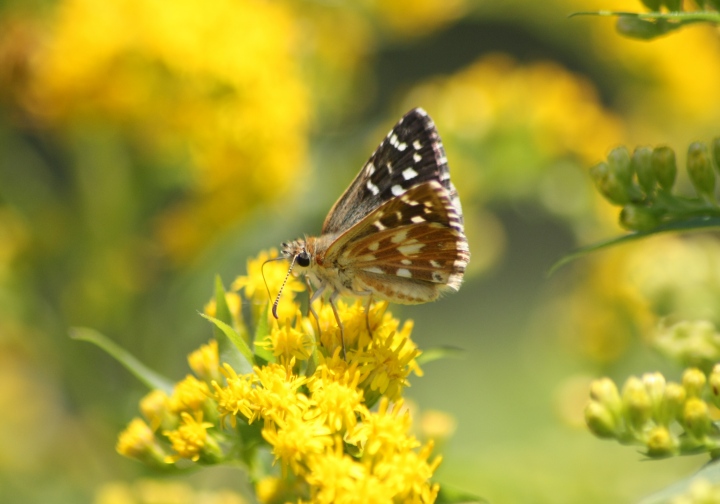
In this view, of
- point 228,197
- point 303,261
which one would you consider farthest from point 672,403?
point 228,197

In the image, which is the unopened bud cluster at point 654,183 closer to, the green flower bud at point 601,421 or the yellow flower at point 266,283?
the green flower bud at point 601,421

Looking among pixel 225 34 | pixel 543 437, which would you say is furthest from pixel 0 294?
pixel 543 437

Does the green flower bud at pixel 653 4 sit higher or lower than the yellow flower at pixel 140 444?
higher

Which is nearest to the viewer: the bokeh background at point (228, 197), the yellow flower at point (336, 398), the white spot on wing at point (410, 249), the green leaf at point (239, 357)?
the yellow flower at point (336, 398)

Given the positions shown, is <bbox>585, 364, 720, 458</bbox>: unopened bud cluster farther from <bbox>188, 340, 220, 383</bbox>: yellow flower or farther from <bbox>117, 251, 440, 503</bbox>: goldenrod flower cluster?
<bbox>188, 340, 220, 383</bbox>: yellow flower

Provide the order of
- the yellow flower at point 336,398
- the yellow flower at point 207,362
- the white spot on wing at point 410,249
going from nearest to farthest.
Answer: the yellow flower at point 336,398
the yellow flower at point 207,362
the white spot on wing at point 410,249

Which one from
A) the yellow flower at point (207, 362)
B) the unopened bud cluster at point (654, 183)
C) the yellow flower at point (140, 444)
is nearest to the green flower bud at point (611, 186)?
the unopened bud cluster at point (654, 183)
